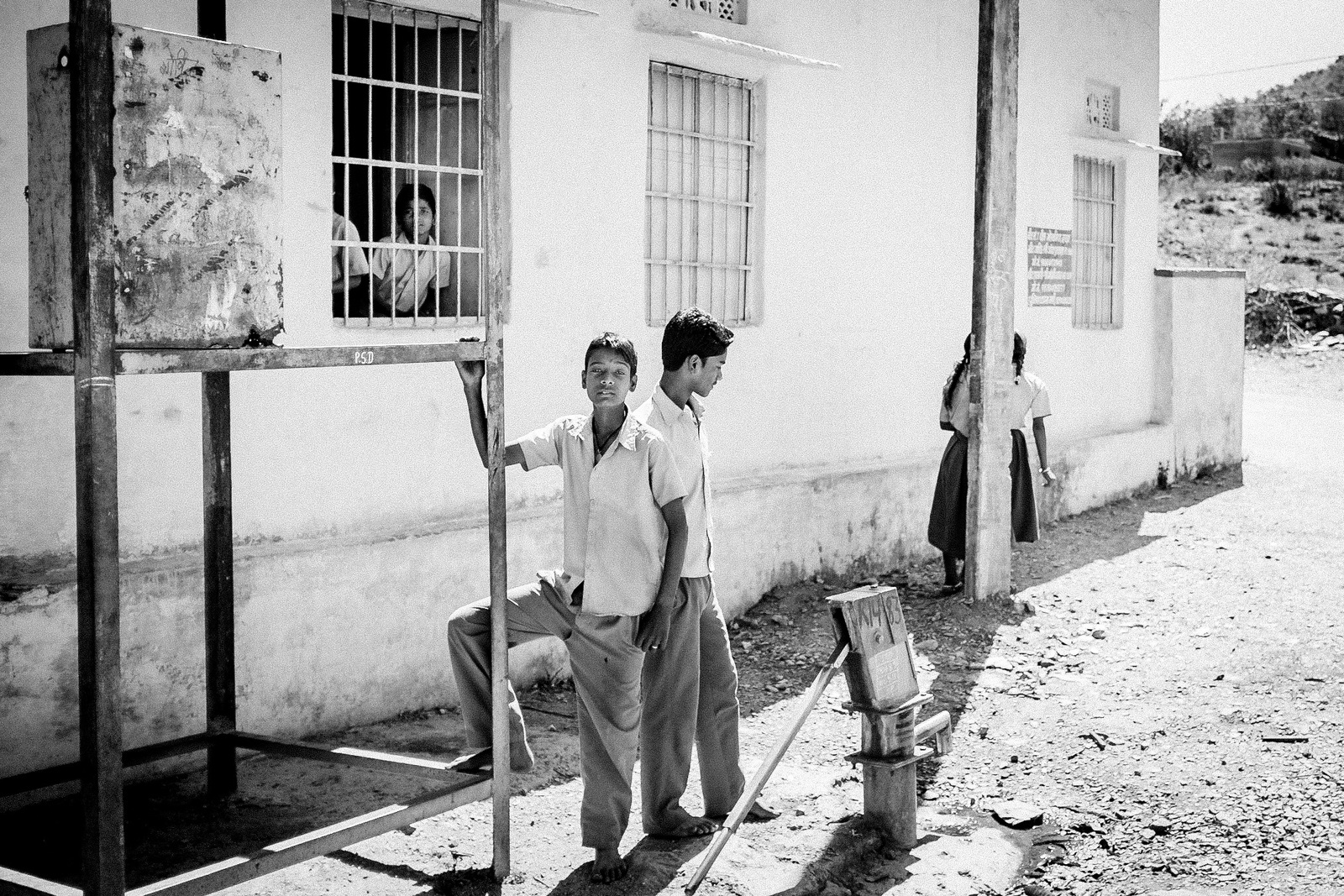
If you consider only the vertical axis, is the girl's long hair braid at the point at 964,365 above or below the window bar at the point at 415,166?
below

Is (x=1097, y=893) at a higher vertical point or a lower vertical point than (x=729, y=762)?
lower

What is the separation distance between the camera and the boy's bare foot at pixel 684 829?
4250mm

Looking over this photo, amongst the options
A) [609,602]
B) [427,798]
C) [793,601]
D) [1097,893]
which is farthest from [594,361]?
[793,601]

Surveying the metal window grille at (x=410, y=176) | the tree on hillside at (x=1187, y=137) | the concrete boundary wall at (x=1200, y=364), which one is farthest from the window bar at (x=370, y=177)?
the tree on hillside at (x=1187, y=137)

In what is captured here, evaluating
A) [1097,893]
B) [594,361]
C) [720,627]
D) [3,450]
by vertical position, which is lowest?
[1097,893]

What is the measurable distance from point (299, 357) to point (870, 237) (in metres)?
5.31

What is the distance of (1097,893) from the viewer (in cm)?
409

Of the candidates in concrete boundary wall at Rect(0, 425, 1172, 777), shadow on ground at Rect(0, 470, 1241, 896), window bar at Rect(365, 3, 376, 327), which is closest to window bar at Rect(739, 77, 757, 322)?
concrete boundary wall at Rect(0, 425, 1172, 777)

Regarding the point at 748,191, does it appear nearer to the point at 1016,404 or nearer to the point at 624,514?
the point at 1016,404

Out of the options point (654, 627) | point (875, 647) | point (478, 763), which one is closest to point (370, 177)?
point (654, 627)

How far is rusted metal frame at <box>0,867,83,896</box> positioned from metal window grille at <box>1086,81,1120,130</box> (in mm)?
9420

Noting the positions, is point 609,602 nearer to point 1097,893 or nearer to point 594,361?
point 594,361

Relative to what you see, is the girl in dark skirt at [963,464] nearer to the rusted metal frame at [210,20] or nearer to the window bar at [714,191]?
the window bar at [714,191]

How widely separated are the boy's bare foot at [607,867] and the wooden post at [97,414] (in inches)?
56.1
